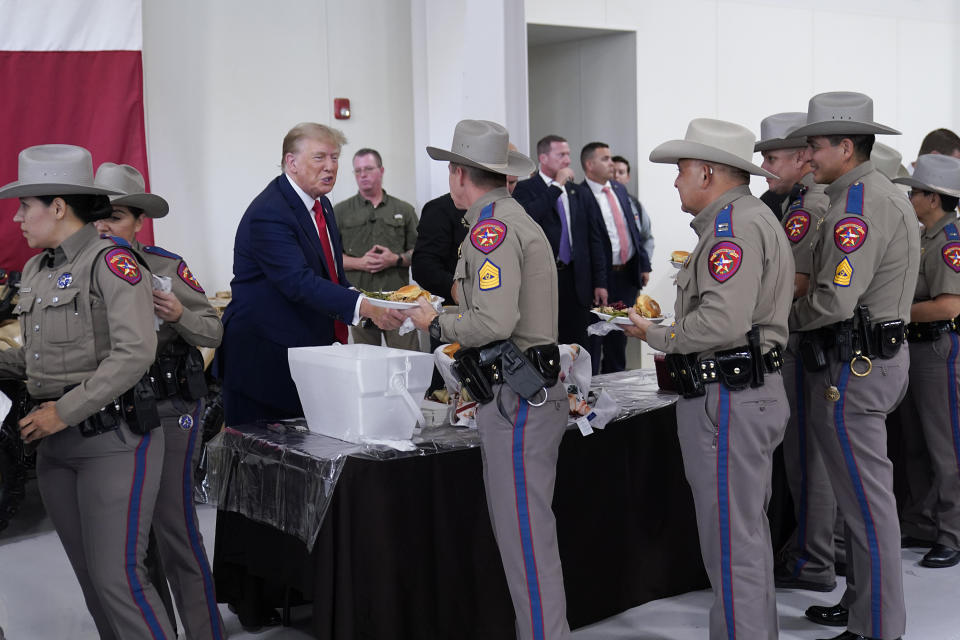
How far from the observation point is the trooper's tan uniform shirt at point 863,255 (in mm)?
3137

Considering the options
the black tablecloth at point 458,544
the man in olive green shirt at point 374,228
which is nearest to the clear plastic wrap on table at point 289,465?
the black tablecloth at point 458,544

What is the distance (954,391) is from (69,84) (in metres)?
4.94

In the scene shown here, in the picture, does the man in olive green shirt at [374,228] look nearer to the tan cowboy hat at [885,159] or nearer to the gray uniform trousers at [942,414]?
the tan cowboy hat at [885,159]

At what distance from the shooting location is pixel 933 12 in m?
10.0

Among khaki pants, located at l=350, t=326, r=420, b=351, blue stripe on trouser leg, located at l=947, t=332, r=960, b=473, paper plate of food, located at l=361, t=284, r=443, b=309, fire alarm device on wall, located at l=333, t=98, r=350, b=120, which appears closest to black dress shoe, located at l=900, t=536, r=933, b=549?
blue stripe on trouser leg, located at l=947, t=332, r=960, b=473

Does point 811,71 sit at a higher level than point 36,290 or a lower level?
higher

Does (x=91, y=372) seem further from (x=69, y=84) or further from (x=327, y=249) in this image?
(x=69, y=84)

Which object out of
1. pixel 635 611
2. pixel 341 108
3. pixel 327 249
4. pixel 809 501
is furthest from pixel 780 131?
pixel 341 108

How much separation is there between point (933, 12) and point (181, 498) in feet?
31.3

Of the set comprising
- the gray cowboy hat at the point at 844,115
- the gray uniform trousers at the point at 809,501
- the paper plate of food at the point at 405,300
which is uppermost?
the gray cowboy hat at the point at 844,115

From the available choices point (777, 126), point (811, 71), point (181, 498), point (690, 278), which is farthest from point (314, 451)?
point (811, 71)

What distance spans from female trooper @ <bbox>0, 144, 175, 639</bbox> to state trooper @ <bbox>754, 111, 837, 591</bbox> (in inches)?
87.5

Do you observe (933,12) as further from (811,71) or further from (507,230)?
(507,230)

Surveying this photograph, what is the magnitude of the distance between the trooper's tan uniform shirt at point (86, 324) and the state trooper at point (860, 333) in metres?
2.06
